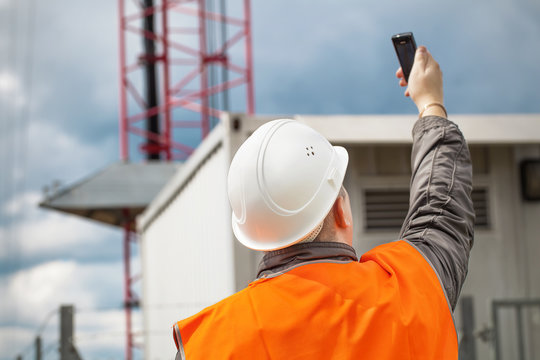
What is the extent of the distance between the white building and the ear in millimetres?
3904

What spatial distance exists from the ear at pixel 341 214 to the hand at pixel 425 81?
379 mm

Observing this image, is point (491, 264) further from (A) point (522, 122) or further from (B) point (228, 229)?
(B) point (228, 229)

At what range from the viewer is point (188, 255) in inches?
286

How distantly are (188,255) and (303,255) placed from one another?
19.0ft

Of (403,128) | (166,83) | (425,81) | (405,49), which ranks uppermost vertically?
(166,83)

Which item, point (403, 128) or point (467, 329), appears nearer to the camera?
point (467, 329)

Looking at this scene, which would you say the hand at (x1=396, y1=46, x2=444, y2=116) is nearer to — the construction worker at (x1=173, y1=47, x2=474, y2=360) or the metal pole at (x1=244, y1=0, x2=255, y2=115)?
the construction worker at (x1=173, y1=47, x2=474, y2=360)

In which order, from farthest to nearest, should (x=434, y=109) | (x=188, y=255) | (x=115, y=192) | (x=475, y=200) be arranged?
(x=115, y=192)
(x=188, y=255)
(x=475, y=200)
(x=434, y=109)

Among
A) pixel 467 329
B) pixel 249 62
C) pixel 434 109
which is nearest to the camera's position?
pixel 434 109

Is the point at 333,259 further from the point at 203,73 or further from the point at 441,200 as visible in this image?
the point at 203,73

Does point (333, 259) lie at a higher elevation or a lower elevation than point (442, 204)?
lower

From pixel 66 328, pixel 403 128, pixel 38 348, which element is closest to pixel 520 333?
pixel 403 128

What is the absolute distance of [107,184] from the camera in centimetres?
1496

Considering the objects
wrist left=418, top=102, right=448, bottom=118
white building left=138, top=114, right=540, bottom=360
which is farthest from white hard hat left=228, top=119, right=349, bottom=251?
white building left=138, top=114, right=540, bottom=360
